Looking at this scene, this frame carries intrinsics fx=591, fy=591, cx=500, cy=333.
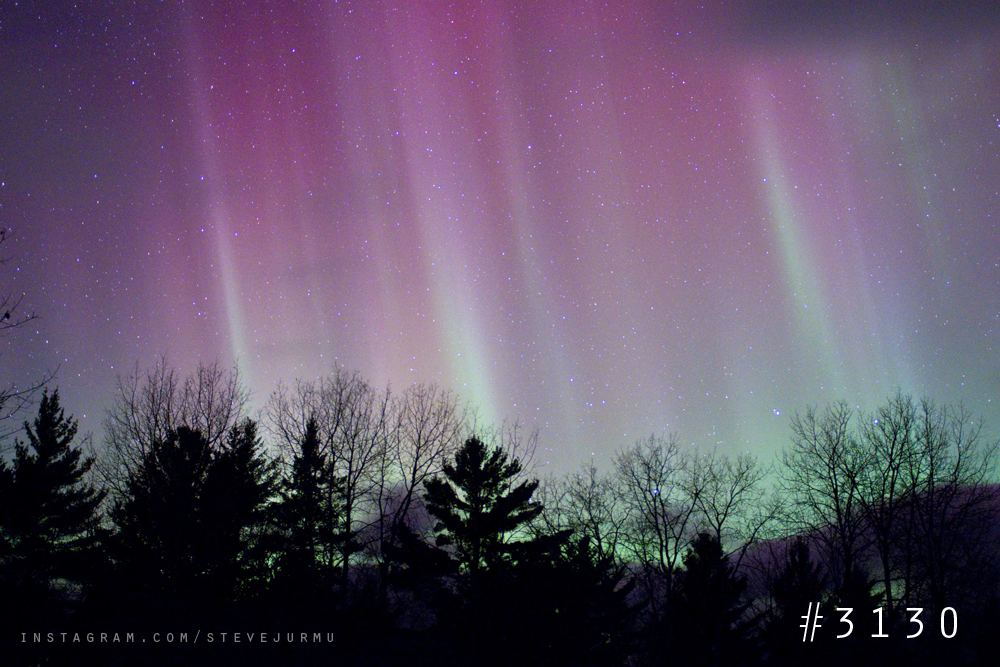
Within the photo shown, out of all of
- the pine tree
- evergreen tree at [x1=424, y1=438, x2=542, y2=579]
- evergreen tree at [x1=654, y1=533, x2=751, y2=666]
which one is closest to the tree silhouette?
the pine tree

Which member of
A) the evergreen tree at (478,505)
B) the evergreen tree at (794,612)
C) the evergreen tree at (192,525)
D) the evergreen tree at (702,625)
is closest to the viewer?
the evergreen tree at (794,612)

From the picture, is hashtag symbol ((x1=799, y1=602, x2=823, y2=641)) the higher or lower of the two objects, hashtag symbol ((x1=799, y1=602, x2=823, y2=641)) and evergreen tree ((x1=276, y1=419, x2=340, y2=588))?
the lower

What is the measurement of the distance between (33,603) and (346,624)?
25.3 ft

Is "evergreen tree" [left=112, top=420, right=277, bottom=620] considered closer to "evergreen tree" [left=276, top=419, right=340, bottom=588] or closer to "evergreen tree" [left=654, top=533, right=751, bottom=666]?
"evergreen tree" [left=276, top=419, right=340, bottom=588]

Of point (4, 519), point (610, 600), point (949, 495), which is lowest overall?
point (610, 600)

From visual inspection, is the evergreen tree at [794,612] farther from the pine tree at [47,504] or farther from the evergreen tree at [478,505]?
the pine tree at [47,504]

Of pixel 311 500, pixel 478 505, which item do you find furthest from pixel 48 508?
pixel 478 505

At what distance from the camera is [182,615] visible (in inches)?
611

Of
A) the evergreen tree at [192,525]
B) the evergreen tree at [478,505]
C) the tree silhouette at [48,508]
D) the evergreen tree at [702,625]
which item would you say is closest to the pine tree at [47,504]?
the tree silhouette at [48,508]

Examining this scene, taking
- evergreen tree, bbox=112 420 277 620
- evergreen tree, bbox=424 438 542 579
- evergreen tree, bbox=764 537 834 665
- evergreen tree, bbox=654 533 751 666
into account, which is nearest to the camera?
evergreen tree, bbox=764 537 834 665

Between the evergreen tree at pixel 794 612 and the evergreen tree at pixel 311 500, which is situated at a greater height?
the evergreen tree at pixel 311 500

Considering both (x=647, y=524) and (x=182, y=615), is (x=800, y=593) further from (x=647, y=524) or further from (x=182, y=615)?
(x=647, y=524)

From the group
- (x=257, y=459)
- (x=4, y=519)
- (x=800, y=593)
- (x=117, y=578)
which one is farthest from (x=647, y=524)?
(x=4, y=519)

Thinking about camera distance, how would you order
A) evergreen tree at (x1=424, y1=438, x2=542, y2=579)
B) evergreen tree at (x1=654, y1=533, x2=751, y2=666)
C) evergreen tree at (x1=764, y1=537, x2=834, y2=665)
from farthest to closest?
1. evergreen tree at (x1=424, y1=438, x2=542, y2=579)
2. evergreen tree at (x1=654, y1=533, x2=751, y2=666)
3. evergreen tree at (x1=764, y1=537, x2=834, y2=665)
